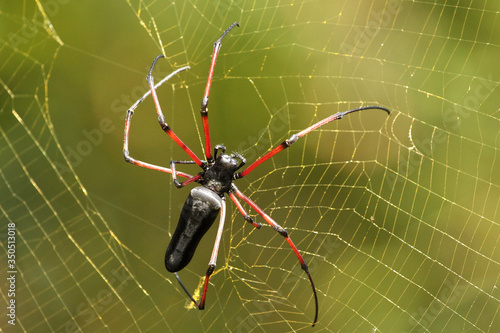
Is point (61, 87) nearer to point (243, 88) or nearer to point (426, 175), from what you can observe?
point (243, 88)

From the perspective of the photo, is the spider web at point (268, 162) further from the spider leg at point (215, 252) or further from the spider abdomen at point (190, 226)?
the spider abdomen at point (190, 226)

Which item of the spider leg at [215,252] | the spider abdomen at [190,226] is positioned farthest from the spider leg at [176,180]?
the spider leg at [215,252]

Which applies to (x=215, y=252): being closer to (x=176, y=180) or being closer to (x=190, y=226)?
(x=190, y=226)

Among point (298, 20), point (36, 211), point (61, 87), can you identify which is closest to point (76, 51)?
point (61, 87)

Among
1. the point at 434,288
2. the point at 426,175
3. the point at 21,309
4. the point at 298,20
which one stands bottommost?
the point at 21,309

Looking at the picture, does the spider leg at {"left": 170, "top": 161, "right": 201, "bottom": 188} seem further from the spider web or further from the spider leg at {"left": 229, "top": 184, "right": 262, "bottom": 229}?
the spider web

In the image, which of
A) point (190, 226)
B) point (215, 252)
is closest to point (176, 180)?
point (190, 226)

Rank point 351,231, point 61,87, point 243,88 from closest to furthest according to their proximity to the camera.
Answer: point 351,231
point 243,88
point 61,87
